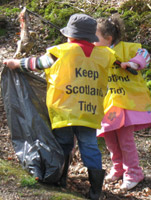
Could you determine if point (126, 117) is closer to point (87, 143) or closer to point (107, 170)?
point (87, 143)

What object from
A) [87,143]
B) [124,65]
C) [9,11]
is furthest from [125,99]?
[9,11]

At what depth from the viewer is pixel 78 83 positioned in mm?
3771

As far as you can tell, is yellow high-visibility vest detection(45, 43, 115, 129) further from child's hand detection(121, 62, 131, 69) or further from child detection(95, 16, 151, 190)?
child detection(95, 16, 151, 190)

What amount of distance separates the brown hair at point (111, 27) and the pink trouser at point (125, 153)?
1082 mm

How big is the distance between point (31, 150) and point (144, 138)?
2.31 m

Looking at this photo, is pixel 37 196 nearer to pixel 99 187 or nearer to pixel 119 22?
pixel 99 187

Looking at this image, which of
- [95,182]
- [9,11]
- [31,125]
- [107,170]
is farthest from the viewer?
[9,11]

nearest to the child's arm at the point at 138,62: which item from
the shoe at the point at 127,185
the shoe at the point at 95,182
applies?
the shoe at the point at 95,182

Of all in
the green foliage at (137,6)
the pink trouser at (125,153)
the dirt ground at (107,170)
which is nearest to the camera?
the dirt ground at (107,170)

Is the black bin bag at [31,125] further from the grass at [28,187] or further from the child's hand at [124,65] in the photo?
the child's hand at [124,65]

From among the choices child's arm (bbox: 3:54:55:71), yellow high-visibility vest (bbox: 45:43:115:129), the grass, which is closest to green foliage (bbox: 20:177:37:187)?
the grass

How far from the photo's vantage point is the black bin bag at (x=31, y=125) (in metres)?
3.92

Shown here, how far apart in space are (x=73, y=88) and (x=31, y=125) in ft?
2.19

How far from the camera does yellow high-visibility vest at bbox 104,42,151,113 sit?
4.41 meters
